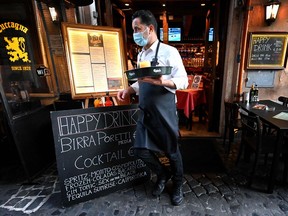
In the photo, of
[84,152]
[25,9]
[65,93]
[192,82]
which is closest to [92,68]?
[84,152]

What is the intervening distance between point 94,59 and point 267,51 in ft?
9.54

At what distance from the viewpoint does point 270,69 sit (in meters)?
3.16

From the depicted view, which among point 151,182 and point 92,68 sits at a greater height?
point 92,68

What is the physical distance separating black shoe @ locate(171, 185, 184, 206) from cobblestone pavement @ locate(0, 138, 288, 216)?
0.14 feet

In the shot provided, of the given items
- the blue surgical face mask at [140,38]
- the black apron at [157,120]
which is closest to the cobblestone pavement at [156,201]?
the black apron at [157,120]

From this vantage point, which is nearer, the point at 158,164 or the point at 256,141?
the point at 158,164

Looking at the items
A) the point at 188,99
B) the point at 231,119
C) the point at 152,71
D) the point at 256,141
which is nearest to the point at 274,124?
the point at 256,141

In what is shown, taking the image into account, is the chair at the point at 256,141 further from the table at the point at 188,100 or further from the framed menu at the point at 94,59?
the framed menu at the point at 94,59

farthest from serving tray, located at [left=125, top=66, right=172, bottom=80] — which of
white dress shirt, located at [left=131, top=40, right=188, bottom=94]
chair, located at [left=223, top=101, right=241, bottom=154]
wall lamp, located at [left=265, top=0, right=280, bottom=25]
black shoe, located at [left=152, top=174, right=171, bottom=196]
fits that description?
wall lamp, located at [left=265, top=0, right=280, bottom=25]

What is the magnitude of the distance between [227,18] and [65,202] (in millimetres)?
3647

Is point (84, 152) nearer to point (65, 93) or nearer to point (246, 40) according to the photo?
point (65, 93)

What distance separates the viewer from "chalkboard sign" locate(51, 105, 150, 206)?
1.79m

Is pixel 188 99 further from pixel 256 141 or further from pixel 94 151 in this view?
pixel 94 151

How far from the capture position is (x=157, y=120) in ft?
5.62
